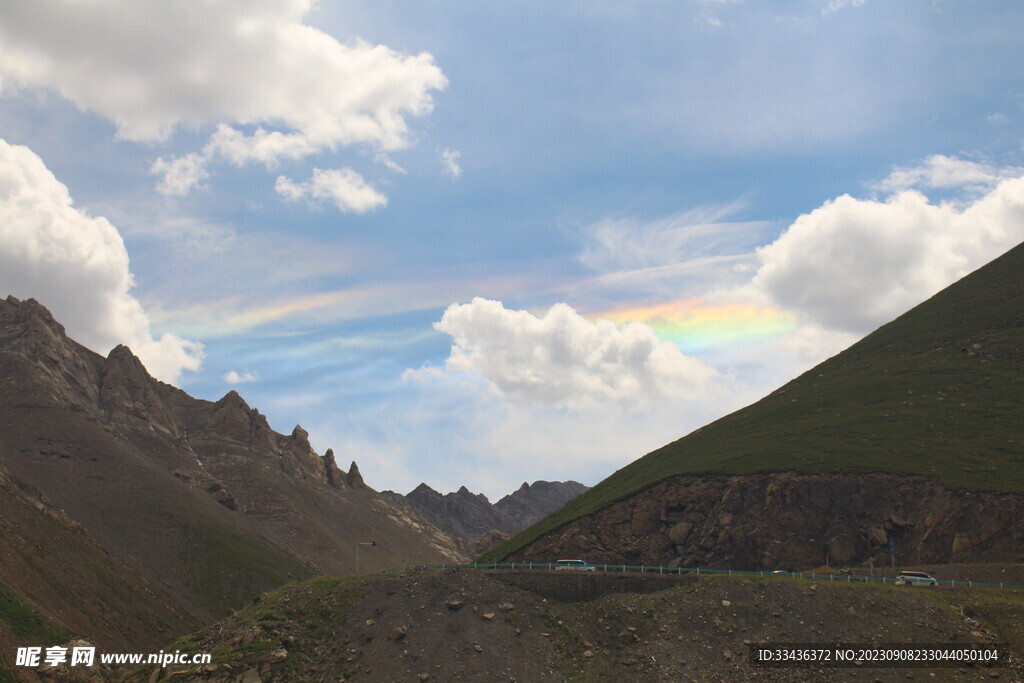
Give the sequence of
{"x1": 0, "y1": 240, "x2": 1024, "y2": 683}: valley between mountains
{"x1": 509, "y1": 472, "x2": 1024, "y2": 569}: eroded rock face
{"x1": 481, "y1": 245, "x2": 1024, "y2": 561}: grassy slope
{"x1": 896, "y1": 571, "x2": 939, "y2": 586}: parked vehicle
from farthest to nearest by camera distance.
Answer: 1. {"x1": 481, "y1": 245, "x2": 1024, "y2": 561}: grassy slope
2. {"x1": 509, "y1": 472, "x2": 1024, "y2": 569}: eroded rock face
3. {"x1": 896, "y1": 571, "x2": 939, "y2": 586}: parked vehicle
4. {"x1": 0, "y1": 240, "x2": 1024, "y2": 683}: valley between mountains

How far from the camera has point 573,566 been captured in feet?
248

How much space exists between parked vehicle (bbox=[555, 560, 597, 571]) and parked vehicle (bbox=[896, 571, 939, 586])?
76.0 ft

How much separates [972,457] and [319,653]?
63.7 meters

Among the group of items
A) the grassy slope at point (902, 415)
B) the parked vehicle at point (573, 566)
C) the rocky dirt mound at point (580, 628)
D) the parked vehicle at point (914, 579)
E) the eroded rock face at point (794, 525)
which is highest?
the grassy slope at point (902, 415)

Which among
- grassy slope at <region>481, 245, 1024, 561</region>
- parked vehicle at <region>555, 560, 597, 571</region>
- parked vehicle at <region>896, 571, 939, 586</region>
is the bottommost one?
parked vehicle at <region>896, 571, 939, 586</region>

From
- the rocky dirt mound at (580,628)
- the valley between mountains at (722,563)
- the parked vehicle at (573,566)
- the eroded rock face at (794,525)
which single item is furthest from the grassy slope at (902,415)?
the rocky dirt mound at (580,628)

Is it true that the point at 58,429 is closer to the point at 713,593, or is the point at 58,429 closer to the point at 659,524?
the point at 659,524

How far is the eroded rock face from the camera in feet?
249

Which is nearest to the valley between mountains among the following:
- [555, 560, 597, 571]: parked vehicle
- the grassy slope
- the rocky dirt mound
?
the rocky dirt mound

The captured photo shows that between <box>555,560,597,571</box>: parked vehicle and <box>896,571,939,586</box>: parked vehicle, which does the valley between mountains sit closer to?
<box>896,571,939,586</box>: parked vehicle

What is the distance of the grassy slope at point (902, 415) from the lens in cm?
8675

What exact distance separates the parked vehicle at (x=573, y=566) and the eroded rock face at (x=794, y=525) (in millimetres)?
9298

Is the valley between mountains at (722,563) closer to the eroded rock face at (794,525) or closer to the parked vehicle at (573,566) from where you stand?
the eroded rock face at (794,525)

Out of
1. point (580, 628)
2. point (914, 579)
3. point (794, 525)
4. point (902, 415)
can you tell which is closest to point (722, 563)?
point (794, 525)
